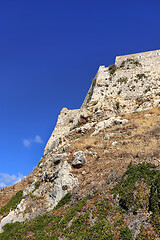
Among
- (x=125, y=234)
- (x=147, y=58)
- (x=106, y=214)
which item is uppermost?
(x=147, y=58)

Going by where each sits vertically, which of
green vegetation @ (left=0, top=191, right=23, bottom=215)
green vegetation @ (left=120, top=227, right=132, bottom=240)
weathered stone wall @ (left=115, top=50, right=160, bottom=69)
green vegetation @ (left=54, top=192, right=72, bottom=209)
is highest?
weathered stone wall @ (left=115, top=50, right=160, bottom=69)

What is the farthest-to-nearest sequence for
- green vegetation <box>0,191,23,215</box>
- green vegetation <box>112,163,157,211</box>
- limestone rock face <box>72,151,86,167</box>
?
green vegetation <box>0,191,23,215</box>
limestone rock face <box>72,151,86,167</box>
green vegetation <box>112,163,157,211</box>

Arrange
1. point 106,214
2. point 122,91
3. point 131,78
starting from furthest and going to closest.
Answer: point 131,78, point 122,91, point 106,214

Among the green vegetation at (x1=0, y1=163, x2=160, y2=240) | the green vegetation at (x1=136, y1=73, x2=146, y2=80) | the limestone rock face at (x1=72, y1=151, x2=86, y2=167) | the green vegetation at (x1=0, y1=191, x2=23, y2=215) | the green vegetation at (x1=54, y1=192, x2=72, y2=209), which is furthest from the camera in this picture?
the green vegetation at (x1=136, y1=73, x2=146, y2=80)

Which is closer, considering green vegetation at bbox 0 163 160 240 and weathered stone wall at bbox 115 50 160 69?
green vegetation at bbox 0 163 160 240

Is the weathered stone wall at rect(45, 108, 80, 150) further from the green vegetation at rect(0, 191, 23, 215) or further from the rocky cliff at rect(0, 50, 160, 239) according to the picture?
the green vegetation at rect(0, 191, 23, 215)

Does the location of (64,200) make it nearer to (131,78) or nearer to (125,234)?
(125,234)

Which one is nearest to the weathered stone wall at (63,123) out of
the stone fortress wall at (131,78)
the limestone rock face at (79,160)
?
the stone fortress wall at (131,78)

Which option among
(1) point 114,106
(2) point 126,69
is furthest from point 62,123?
(2) point 126,69

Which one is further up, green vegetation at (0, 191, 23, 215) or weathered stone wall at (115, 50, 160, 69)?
weathered stone wall at (115, 50, 160, 69)

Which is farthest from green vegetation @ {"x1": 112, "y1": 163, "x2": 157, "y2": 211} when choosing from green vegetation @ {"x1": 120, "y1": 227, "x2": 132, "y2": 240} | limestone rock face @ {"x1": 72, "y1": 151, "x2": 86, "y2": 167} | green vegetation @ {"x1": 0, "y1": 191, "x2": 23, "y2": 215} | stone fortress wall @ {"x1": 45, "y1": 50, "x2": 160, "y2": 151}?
stone fortress wall @ {"x1": 45, "y1": 50, "x2": 160, "y2": 151}

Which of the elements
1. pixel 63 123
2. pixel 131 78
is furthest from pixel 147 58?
pixel 63 123

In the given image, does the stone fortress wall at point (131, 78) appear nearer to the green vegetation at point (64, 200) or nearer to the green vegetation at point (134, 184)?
the green vegetation at point (134, 184)

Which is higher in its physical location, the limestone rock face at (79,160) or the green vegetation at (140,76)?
the green vegetation at (140,76)
